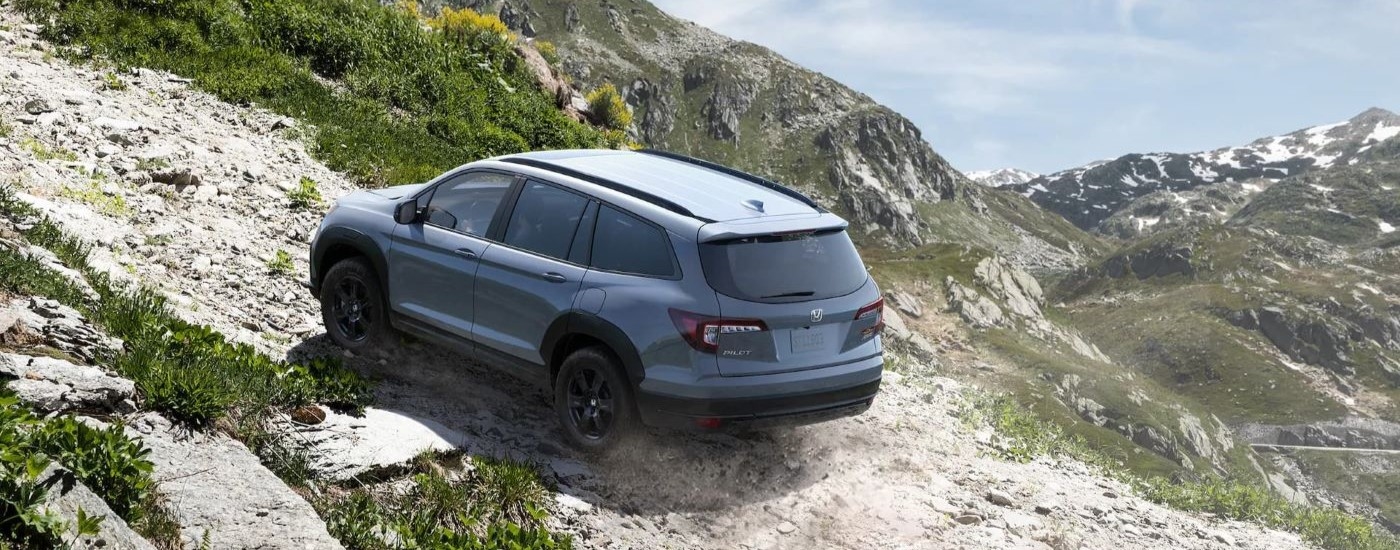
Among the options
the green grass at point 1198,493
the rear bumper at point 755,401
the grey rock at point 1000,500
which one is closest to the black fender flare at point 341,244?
the rear bumper at point 755,401

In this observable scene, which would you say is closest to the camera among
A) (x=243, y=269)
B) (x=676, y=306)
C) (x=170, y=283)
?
(x=676, y=306)

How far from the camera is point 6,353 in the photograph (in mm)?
5684

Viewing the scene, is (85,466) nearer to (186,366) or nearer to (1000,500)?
(186,366)

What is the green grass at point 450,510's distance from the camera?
5.63 meters

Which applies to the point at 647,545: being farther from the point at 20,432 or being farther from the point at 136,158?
the point at 136,158

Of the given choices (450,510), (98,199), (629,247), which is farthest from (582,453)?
(98,199)

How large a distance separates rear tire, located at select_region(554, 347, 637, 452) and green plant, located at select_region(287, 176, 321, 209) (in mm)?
6809

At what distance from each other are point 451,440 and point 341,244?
2.63 meters

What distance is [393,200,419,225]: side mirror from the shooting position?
8375mm

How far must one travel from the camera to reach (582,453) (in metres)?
7.61

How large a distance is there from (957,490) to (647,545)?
3430 mm

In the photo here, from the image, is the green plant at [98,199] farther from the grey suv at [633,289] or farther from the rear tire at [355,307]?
the grey suv at [633,289]

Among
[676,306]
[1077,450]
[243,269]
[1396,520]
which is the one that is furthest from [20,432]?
[1396,520]

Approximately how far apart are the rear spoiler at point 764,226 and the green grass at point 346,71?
925 cm
